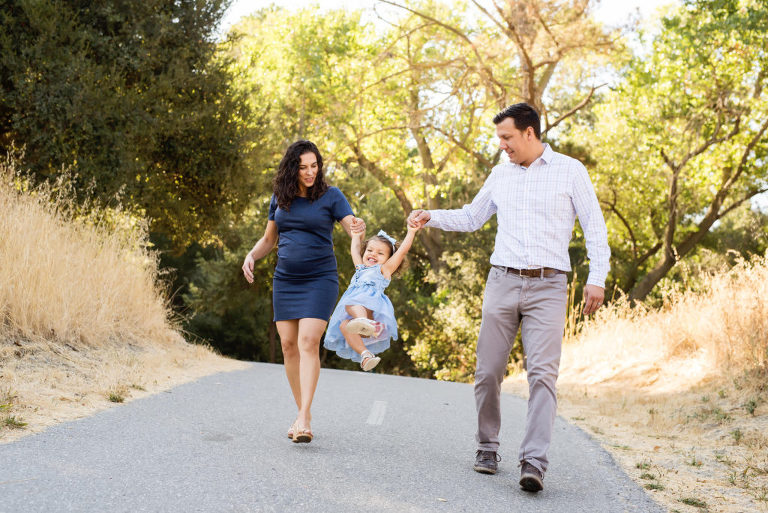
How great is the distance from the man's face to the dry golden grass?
2.35 m

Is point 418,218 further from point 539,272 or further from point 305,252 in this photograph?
point 539,272

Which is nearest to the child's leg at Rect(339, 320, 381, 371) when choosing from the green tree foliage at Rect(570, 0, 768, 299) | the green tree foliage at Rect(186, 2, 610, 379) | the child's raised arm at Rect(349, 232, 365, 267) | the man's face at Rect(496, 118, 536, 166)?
the child's raised arm at Rect(349, 232, 365, 267)

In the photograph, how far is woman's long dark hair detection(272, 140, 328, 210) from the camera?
576 cm

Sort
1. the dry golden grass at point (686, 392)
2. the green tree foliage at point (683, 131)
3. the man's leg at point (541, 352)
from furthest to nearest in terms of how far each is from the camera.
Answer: the green tree foliage at point (683, 131), the dry golden grass at point (686, 392), the man's leg at point (541, 352)

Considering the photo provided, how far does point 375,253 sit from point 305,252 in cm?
65

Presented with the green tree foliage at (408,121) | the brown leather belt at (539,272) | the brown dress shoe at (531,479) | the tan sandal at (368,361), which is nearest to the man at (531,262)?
the brown leather belt at (539,272)

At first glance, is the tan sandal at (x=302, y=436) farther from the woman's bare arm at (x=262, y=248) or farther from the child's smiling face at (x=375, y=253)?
the child's smiling face at (x=375, y=253)

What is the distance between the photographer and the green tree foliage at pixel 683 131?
20422 millimetres

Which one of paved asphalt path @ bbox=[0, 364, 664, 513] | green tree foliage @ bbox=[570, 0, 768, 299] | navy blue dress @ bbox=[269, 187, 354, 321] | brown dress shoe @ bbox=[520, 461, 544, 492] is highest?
green tree foliage @ bbox=[570, 0, 768, 299]

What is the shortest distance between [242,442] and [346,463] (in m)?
0.84

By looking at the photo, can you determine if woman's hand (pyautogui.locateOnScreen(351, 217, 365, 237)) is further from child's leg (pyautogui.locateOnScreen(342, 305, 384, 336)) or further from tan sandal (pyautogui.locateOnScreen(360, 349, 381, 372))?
tan sandal (pyautogui.locateOnScreen(360, 349, 381, 372))

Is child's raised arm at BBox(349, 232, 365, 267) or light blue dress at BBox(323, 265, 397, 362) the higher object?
child's raised arm at BBox(349, 232, 365, 267)

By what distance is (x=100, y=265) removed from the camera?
33.0ft

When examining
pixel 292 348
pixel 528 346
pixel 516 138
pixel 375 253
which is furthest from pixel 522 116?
pixel 292 348
